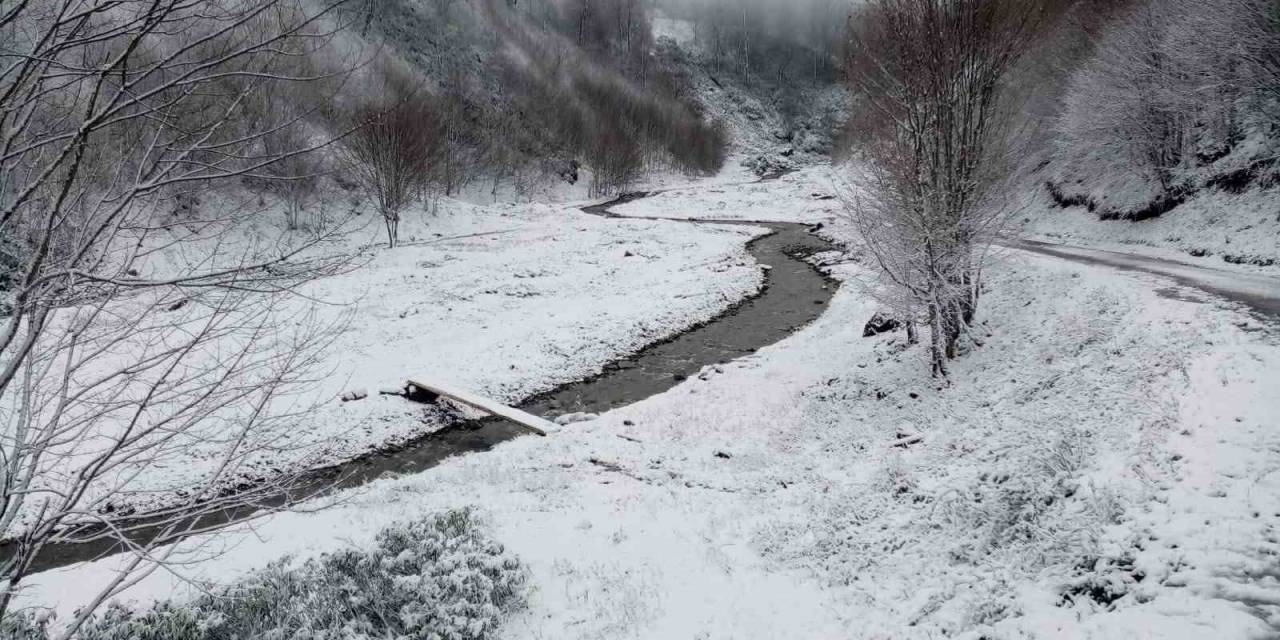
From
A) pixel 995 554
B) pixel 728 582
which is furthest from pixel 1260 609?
pixel 728 582

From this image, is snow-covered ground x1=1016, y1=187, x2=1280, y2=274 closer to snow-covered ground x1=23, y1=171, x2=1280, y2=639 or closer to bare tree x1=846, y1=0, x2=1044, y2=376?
bare tree x1=846, y1=0, x2=1044, y2=376

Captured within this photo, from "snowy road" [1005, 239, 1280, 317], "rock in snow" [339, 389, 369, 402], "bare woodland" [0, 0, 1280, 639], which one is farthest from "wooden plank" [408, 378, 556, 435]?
"snowy road" [1005, 239, 1280, 317]

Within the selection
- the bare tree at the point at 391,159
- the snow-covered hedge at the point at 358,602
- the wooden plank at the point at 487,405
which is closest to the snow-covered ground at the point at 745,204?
the bare tree at the point at 391,159

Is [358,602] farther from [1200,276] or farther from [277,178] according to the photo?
[1200,276]

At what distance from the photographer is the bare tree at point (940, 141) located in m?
11.1

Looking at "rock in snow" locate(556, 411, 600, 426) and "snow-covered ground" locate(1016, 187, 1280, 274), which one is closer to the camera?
"rock in snow" locate(556, 411, 600, 426)

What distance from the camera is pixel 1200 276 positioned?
13344mm

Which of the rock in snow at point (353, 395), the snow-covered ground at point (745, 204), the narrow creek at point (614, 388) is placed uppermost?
the snow-covered ground at point (745, 204)

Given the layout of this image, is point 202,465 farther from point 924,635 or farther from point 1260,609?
point 1260,609

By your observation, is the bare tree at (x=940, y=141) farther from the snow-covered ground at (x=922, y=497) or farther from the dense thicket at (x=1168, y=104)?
the dense thicket at (x=1168, y=104)

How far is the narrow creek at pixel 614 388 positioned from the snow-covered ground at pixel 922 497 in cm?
112

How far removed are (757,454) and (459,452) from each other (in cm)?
627

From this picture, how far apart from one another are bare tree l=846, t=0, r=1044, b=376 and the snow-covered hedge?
A: 9.41 metres

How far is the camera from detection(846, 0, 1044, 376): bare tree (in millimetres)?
11141
